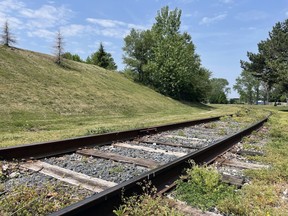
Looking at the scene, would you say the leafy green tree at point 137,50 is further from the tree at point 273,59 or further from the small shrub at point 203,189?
the small shrub at point 203,189

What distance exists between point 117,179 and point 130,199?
883 millimetres

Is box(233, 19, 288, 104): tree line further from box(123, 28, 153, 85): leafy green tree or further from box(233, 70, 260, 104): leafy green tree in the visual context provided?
box(233, 70, 260, 104): leafy green tree

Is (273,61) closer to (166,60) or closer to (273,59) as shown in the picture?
(273,59)

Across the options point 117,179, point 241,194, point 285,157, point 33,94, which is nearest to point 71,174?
point 117,179

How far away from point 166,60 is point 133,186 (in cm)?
3771

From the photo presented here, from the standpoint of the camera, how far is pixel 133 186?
2.93 m

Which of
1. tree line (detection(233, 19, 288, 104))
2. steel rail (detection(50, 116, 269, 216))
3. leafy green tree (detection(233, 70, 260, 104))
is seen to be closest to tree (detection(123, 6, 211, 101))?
tree line (detection(233, 19, 288, 104))

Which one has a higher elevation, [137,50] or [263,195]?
[137,50]

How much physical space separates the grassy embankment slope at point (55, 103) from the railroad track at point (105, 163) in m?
3.07

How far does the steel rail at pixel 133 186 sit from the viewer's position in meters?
2.29

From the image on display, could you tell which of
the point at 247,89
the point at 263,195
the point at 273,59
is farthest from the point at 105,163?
the point at 247,89

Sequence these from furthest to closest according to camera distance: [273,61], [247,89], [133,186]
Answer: [247,89], [273,61], [133,186]

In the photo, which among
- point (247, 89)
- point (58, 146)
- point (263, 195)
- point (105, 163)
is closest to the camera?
point (263, 195)

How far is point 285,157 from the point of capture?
5.10 m
